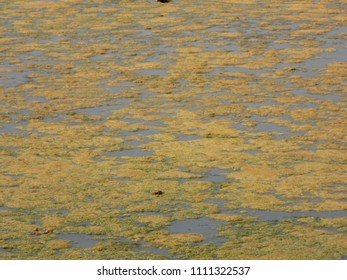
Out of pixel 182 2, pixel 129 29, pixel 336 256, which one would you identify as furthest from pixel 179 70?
pixel 336 256

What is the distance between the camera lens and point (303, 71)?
11602 millimetres

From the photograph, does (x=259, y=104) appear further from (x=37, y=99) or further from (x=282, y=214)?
(x=282, y=214)

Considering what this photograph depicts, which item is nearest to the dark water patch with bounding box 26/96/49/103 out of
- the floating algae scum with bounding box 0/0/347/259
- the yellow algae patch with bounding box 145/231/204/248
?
the floating algae scum with bounding box 0/0/347/259

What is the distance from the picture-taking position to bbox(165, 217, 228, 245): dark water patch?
6.78 metres

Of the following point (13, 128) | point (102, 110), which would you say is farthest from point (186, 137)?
point (13, 128)

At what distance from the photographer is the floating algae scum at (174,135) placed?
6.88 metres

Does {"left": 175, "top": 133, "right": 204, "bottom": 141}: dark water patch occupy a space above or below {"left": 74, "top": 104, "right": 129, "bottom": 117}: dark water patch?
above

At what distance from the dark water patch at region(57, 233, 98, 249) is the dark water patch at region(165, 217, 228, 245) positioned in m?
0.56

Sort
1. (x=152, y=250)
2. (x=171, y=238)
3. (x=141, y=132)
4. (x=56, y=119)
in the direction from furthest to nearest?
(x=56, y=119)
(x=141, y=132)
(x=171, y=238)
(x=152, y=250)

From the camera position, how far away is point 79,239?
6812 mm

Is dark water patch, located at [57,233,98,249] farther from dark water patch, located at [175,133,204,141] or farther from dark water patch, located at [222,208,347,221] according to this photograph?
dark water patch, located at [175,133,204,141]

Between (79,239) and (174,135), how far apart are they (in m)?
2.60

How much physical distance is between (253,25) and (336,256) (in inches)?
325

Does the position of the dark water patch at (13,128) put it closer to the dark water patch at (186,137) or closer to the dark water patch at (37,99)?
the dark water patch at (37,99)
